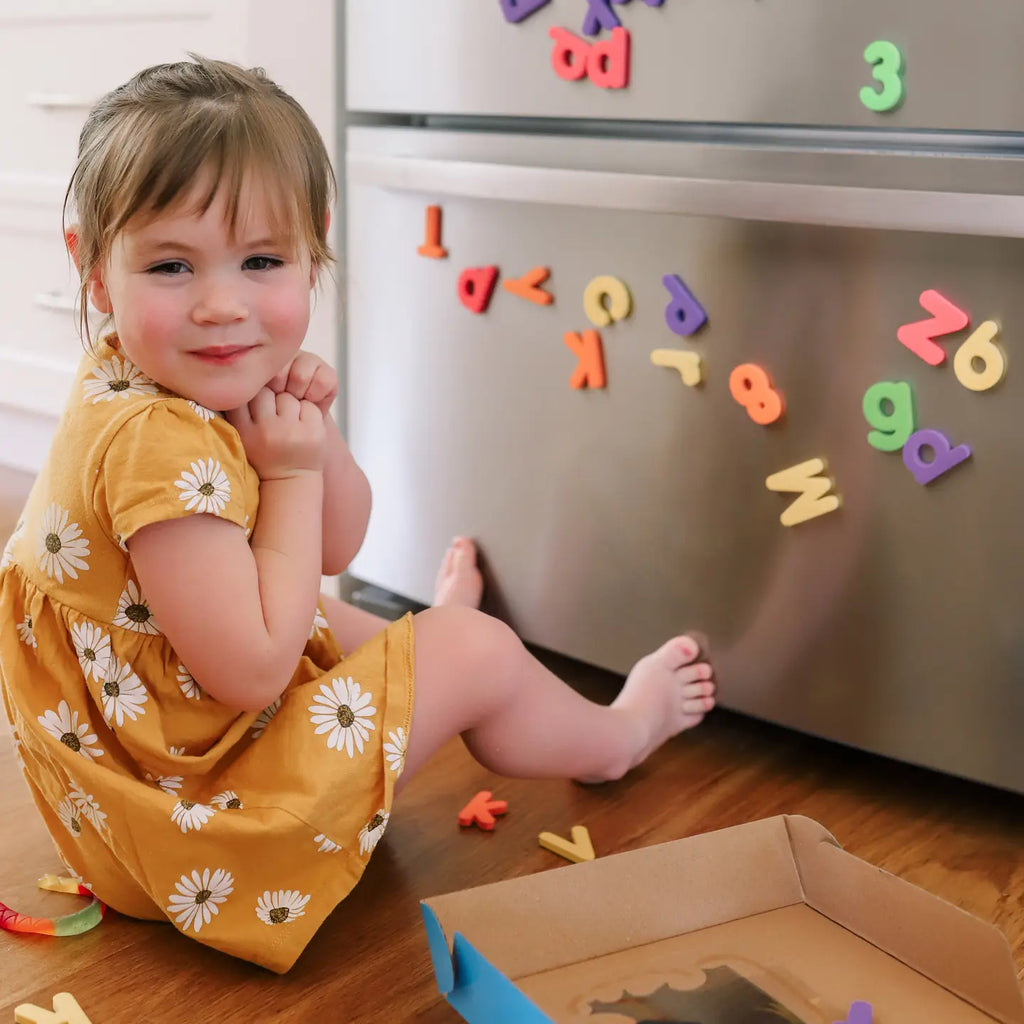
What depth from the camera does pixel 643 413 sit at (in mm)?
1186

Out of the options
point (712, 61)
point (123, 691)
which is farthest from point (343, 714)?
point (712, 61)

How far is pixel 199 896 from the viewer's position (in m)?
0.88

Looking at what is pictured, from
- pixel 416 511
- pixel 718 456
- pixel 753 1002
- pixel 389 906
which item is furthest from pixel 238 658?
pixel 416 511

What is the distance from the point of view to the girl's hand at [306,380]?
0.94 metres

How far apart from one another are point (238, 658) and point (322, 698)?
8 centimetres

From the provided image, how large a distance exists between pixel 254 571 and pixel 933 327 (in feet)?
1.74

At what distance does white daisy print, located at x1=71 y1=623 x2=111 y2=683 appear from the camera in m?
0.87

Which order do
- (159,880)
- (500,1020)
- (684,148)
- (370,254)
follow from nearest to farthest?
(500,1020) < (159,880) < (684,148) < (370,254)

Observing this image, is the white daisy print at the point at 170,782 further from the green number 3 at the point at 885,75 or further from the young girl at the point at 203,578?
the green number 3 at the point at 885,75

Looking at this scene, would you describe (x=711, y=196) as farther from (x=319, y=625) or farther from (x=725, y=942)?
(x=725, y=942)

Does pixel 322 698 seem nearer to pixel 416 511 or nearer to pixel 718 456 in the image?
pixel 718 456

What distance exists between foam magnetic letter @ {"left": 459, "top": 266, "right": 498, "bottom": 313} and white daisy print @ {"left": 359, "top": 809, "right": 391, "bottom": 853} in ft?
1.83

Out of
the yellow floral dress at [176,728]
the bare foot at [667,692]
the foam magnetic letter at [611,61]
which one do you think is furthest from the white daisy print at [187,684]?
the foam magnetic letter at [611,61]

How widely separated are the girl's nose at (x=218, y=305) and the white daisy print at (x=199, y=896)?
0.35 metres
